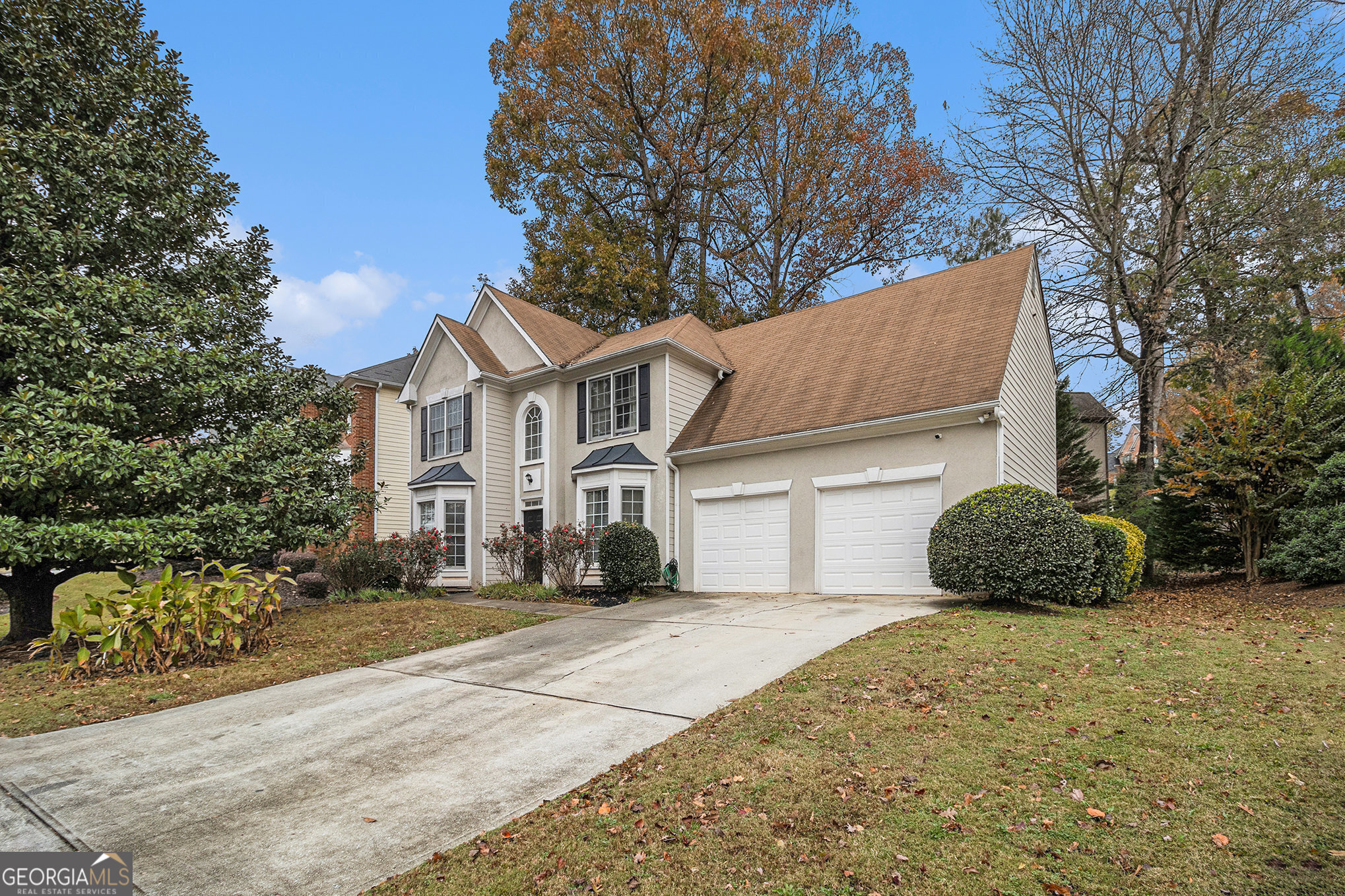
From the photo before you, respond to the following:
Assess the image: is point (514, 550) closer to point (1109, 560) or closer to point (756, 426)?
point (756, 426)

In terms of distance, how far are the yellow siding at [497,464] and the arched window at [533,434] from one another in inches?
17.4

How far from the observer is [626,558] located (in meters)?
14.2

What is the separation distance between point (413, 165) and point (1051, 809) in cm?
1549

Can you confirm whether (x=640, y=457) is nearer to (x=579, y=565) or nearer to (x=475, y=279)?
(x=579, y=565)

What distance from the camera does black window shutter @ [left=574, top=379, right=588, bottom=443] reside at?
17.0 m

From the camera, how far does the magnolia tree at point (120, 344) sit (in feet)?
27.3

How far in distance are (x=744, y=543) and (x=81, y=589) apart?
19420 mm

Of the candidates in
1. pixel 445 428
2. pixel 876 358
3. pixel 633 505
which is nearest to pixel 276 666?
pixel 633 505

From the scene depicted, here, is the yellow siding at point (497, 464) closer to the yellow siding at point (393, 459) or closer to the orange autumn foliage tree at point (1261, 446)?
the yellow siding at point (393, 459)

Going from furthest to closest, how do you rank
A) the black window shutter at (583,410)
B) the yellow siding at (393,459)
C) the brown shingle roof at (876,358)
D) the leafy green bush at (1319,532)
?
the yellow siding at (393,459) → the black window shutter at (583,410) → the brown shingle roof at (876,358) → the leafy green bush at (1319,532)

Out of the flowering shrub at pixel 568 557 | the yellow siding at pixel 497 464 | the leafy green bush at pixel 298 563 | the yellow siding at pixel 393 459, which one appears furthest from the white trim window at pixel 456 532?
the yellow siding at pixel 393 459

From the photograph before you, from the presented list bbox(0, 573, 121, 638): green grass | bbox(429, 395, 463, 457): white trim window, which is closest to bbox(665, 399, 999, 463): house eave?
bbox(429, 395, 463, 457): white trim window

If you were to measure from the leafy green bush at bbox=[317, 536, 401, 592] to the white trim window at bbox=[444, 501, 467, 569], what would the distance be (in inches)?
71.9

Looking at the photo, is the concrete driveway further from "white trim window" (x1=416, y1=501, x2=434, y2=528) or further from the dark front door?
"white trim window" (x1=416, y1=501, x2=434, y2=528)
